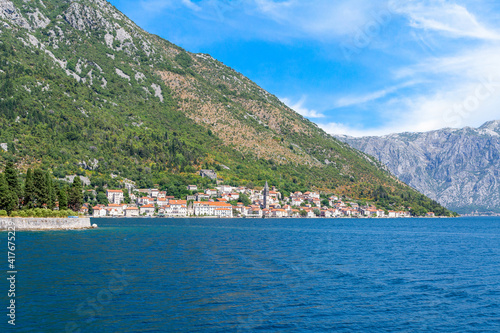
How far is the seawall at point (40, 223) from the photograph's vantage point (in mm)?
66938

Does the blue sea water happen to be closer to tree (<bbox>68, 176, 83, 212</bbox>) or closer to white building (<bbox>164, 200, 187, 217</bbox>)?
tree (<bbox>68, 176, 83, 212</bbox>)

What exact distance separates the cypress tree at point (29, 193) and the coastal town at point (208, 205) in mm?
65104

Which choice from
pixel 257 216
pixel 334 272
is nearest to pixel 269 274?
pixel 334 272

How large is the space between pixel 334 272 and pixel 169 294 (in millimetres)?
16947

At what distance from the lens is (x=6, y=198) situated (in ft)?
216

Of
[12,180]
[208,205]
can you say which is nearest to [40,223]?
[12,180]

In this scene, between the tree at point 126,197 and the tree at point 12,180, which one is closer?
the tree at point 12,180

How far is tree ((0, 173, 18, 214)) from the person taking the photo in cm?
6525

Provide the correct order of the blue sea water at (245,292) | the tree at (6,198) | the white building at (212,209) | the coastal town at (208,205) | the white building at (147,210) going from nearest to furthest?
the blue sea water at (245,292), the tree at (6,198), the coastal town at (208,205), the white building at (147,210), the white building at (212,209)

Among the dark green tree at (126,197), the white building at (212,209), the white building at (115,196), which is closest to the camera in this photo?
the white building at (115,196)

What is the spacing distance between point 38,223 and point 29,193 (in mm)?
6878

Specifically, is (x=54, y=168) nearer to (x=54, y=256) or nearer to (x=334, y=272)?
(x=54, y=256)

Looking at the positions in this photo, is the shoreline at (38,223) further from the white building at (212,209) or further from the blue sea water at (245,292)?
the white building at (212,209)

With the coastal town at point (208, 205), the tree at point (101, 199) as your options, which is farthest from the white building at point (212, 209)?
the tree at point (101, 199)
